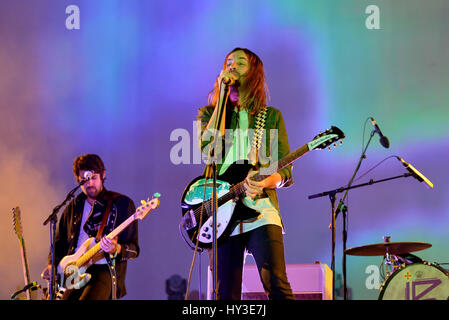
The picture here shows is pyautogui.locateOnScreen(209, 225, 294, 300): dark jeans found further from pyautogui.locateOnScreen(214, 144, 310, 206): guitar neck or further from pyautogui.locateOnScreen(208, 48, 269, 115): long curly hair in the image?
pyautogui.locateOnScreen(208, 48, 269, 115): long curly hair

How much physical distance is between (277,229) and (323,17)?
3.21 meters

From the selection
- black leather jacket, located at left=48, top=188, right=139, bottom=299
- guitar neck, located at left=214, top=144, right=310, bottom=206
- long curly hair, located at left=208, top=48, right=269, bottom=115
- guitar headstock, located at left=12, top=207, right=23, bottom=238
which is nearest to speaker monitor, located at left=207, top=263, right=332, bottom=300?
black leather jacket, located at left=48, top=188, right=139, bottom=299

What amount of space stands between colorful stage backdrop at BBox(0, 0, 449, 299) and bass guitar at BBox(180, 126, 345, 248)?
6.62ft

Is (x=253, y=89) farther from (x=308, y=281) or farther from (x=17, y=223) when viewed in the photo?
(x=17, y=223)

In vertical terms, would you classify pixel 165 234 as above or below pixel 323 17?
below

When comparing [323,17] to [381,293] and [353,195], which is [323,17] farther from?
[381,293]

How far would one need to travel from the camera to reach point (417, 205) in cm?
516

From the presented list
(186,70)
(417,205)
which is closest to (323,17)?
(186,70)

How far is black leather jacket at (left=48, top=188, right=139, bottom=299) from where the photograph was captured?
4477 millimetres

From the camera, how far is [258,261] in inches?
112

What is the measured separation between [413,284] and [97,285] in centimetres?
242

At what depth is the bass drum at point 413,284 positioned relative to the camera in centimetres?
410

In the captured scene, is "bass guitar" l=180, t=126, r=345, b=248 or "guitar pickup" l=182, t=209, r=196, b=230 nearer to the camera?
"bass guitar" l=180, t=126, r=345, b=248
